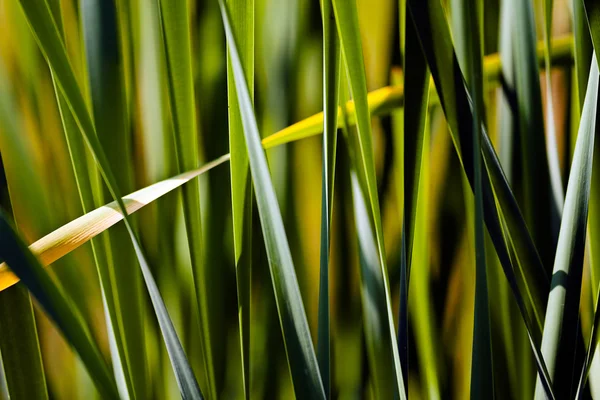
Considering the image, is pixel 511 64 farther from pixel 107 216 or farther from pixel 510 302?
pixel 107 216

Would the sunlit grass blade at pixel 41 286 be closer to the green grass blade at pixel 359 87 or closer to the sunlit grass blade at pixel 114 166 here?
the sunlit grass blade at pixel 114 166

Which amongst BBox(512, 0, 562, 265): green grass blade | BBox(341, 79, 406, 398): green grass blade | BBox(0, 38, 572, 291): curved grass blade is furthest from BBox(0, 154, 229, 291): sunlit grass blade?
BBox(512, 0, 562, 265): green grass blade

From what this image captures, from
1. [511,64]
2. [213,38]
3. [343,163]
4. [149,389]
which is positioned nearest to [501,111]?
[511,64]

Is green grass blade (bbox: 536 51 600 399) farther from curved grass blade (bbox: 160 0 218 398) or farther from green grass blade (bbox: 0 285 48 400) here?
green grass blade (bbox: 0 285 48 400)

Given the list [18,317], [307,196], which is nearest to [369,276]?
[307,196]

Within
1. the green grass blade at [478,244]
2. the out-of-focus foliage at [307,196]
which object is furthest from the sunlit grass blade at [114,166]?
the green grass blade at [478,244]

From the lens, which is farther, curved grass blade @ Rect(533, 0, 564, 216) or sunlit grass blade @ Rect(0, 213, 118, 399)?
curved grass blade @ Rect(533, 0, 564, 216)
